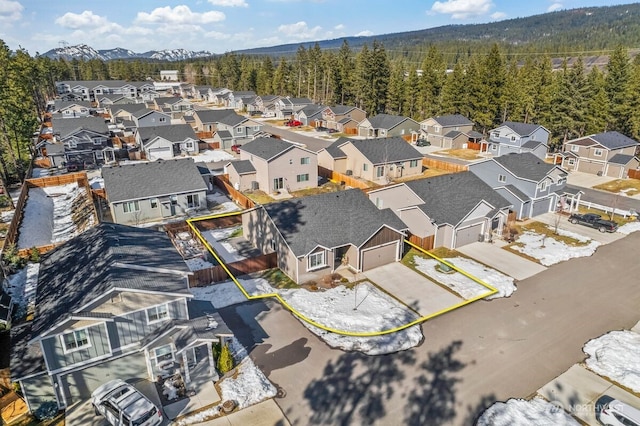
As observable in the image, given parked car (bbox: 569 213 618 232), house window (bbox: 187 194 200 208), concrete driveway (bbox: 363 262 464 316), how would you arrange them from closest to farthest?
concrete driveway (bbox: 363 262 464 316), parked car (bbox: 569 213 618 232), house window (bbox: 187 194 200 208)

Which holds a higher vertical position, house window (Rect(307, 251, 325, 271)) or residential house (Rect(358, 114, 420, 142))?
residential house (Rect(358, 114, 420, 142))

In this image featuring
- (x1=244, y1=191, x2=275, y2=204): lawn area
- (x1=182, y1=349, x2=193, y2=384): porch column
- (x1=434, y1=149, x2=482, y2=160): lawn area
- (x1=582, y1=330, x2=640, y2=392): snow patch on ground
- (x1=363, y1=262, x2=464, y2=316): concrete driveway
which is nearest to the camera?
(x1=182, y1=349, x2=193, y2=384): porch column

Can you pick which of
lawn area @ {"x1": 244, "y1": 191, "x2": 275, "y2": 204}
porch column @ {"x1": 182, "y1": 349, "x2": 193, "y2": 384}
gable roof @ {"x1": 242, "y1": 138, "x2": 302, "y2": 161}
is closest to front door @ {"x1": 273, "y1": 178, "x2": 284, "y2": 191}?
lawn area @ {"x1": 244, "y1": 191, "x2": 275, "y2": 204}

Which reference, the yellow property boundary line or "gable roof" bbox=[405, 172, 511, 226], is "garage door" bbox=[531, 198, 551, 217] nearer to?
"gable roof" bbox=[405, 172, 511, 226]

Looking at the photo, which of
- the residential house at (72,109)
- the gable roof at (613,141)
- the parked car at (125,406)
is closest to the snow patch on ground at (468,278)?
the parked car at (125,406)

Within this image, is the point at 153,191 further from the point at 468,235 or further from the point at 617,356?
the point at 617,356

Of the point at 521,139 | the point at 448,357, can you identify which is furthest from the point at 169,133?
the point at 448,357

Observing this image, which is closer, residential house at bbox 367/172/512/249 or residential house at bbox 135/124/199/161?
residential house at bbox 367/172/512/249
